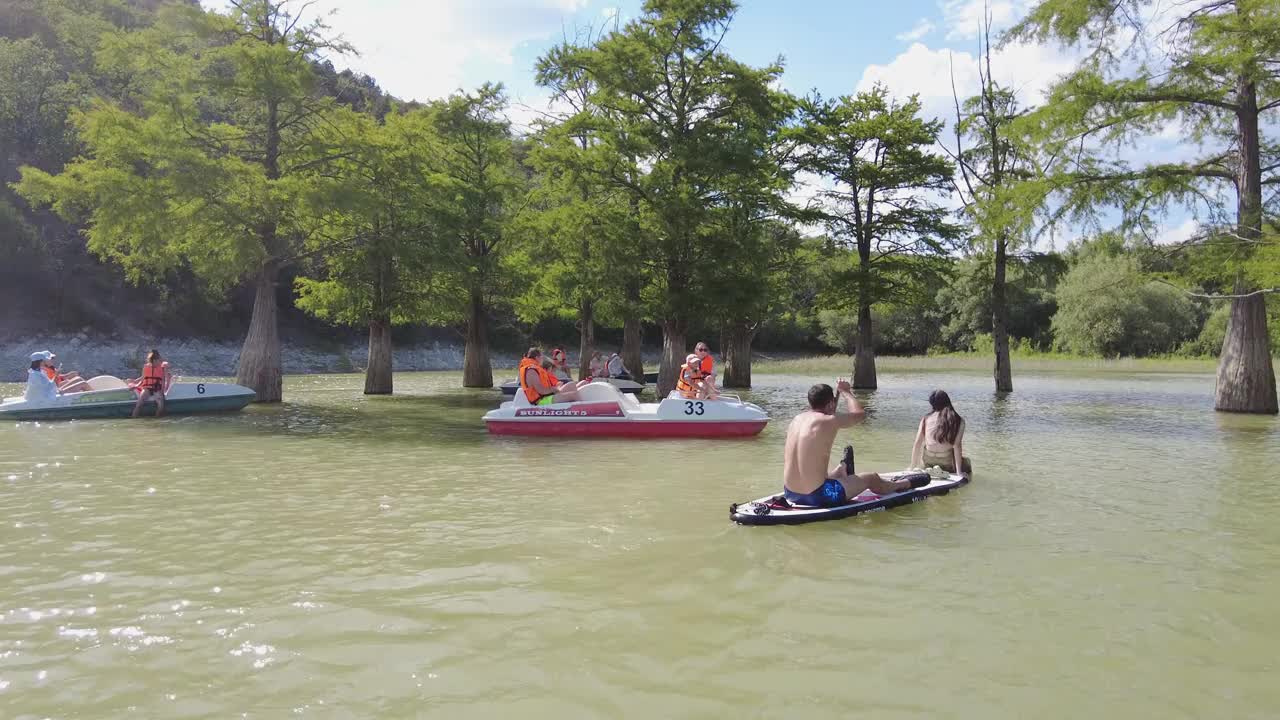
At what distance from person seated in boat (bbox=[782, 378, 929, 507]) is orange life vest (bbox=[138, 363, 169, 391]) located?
59.2ft

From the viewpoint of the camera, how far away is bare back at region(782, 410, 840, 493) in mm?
8188

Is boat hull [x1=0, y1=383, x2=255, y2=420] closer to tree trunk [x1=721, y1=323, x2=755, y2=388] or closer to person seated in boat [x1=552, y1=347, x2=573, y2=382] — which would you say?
person seated in boat [x1=552, y1=347, x2=573, y2=382]

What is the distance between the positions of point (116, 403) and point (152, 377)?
3.42 feet

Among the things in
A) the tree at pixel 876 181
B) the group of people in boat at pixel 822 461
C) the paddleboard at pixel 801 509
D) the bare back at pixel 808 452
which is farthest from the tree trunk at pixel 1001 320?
the bare back at pixel 808 452

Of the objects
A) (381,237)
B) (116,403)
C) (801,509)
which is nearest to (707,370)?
(801,509)

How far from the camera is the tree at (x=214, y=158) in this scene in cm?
2061

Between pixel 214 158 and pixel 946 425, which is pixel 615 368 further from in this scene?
pixel 946 425

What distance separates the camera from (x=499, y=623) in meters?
5.48

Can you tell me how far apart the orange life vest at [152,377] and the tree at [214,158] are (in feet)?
12.3

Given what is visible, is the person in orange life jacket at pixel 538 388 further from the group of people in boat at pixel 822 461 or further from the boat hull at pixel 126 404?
the boat hull at pixel 126 404

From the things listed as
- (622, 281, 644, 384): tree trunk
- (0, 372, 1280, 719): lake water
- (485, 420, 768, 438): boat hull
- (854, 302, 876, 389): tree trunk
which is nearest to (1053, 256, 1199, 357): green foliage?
(854, 302, 876, 389): tree trunk

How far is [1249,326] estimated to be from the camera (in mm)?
21609

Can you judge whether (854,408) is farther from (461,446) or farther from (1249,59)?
(1249,59)

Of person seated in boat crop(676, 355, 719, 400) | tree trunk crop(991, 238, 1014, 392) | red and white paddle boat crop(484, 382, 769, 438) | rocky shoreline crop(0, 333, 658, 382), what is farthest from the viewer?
rocky shoreline crop(0, 333, 658, 382)
